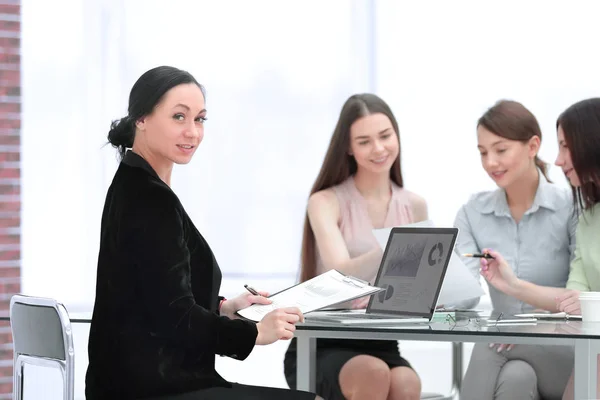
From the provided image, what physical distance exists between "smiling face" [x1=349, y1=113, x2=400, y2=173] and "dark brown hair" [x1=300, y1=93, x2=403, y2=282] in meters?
0.02

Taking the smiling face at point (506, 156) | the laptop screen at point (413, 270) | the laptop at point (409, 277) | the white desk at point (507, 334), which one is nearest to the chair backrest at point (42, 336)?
the white desk at point (507, 334)

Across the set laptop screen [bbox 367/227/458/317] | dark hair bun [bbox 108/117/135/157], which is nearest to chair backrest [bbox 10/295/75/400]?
dark hair bun [bbox 108/117/135/157]

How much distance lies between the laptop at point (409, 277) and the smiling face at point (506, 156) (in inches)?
27.7

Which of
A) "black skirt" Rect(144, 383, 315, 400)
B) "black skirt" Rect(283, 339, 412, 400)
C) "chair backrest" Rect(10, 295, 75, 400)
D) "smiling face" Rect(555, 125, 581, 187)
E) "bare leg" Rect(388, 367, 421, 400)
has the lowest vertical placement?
"bare leg" Rect(388, 367, 421, 400)

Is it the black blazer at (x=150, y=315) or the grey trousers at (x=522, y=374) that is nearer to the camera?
the black blazer at (x=150, y=315)

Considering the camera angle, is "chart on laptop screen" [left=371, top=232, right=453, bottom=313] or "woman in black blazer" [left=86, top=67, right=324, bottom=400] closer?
"woman in black blazer" [left=86, top=67, right=324, bottom=400]

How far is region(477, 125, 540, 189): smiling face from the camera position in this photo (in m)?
3.19

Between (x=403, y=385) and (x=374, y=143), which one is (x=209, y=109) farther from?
(x=403, y=385)

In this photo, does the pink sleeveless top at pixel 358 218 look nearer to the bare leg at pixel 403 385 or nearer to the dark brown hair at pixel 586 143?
the bare leg at pixel 403 385

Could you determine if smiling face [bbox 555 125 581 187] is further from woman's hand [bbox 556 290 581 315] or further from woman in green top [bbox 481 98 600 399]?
woman's hand [bbox 556 290 581 315]

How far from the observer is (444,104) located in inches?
205

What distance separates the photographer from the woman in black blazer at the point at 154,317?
6.70ft

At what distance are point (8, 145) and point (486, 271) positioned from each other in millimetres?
2697

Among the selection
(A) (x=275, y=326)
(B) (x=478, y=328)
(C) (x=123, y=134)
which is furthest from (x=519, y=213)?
(C) (x=123, y=134)
